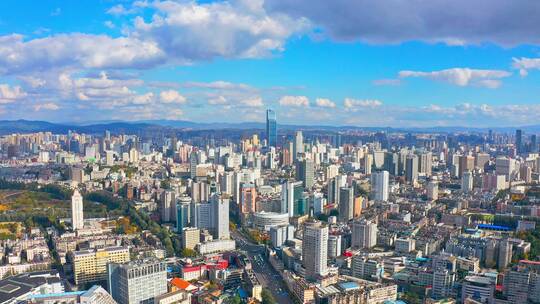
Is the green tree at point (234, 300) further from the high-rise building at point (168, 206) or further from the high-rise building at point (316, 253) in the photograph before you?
the high-rise building at point (168, 206)

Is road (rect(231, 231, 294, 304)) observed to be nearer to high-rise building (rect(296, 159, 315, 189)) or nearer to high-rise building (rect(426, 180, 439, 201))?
high-rise building (rect(296, 159, 315, 189))

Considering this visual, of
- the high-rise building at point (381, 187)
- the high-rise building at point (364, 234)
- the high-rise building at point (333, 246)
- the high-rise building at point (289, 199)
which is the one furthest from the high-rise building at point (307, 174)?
the high-rise building at point (333, 246)

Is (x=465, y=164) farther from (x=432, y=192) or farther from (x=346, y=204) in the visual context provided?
(x=346, y=204)

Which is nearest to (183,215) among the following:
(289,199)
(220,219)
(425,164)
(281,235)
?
(220,219)

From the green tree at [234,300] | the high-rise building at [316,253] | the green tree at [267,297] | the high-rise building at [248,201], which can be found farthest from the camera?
the high-rise building at [248,201]

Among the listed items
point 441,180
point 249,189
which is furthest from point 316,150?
point 249,189

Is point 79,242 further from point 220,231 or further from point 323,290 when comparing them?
point 323,290
